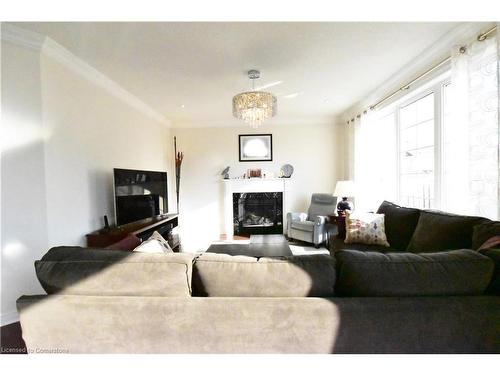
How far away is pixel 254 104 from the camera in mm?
2791

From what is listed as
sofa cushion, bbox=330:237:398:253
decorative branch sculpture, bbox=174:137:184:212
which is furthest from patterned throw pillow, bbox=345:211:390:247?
decorative branch sculpture, bbox=174:137:184:212

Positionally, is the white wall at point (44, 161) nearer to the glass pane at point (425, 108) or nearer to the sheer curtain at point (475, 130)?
the sheer curtain at point (475, 130)

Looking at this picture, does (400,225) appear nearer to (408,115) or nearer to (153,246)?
(408,115)

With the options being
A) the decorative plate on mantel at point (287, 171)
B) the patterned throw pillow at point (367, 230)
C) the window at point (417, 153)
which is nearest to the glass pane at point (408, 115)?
the window at point (417, 153)

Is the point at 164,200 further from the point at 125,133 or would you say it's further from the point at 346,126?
the point at 346,126

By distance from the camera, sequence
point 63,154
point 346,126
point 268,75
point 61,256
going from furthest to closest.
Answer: point 346,126
point 268,75
point 63,154
point 61,256

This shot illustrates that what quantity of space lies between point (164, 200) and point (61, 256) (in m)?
3.16

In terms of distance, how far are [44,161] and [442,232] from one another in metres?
3.64

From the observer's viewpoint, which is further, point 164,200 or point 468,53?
point 164,200

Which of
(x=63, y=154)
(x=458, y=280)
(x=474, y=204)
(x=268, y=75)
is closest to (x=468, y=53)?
(x=474, y=204)

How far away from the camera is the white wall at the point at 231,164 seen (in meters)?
5.20

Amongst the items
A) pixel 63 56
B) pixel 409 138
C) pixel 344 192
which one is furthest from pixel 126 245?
pixel 409 138

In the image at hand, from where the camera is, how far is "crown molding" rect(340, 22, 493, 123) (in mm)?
2034

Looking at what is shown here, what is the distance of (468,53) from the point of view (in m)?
2.04
